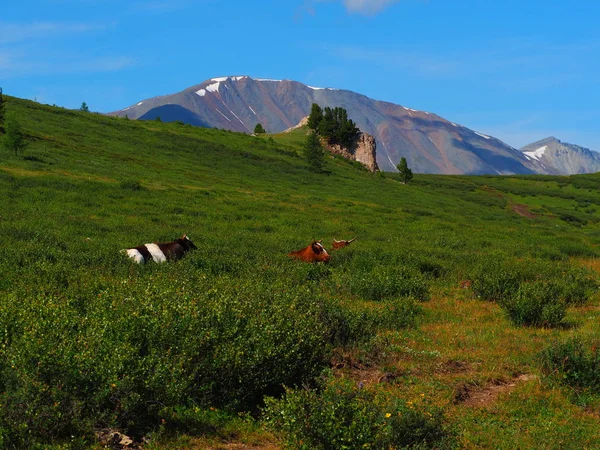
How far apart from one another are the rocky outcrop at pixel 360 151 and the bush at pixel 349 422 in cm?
9202

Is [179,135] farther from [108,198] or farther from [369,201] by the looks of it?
[108,198]

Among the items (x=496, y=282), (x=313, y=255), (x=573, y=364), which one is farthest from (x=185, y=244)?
(x=573, y=364)

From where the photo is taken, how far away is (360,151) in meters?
99.6

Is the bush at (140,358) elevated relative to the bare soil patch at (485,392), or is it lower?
elevated

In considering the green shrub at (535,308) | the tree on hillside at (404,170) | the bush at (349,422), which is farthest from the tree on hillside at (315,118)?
the bush at (349,422)

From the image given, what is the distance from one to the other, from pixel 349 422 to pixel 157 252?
11669mm

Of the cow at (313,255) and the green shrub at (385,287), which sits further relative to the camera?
the cow at (313,255)

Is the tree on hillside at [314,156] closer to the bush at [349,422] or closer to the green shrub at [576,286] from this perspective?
the green shrub at [576,286]

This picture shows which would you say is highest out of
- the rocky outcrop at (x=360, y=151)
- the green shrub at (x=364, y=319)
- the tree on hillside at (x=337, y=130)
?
the tree on hillside at (x=337, y=130)

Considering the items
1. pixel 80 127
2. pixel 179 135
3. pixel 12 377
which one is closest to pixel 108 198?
pixel 12 377

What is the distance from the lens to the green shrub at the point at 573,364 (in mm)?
8211

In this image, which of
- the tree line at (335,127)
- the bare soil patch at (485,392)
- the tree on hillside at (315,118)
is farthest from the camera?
the tree on hillside at (315,118)

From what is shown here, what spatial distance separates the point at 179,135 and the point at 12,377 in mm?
72293

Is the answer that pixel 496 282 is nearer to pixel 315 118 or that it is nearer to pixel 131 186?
pixel 131 186
